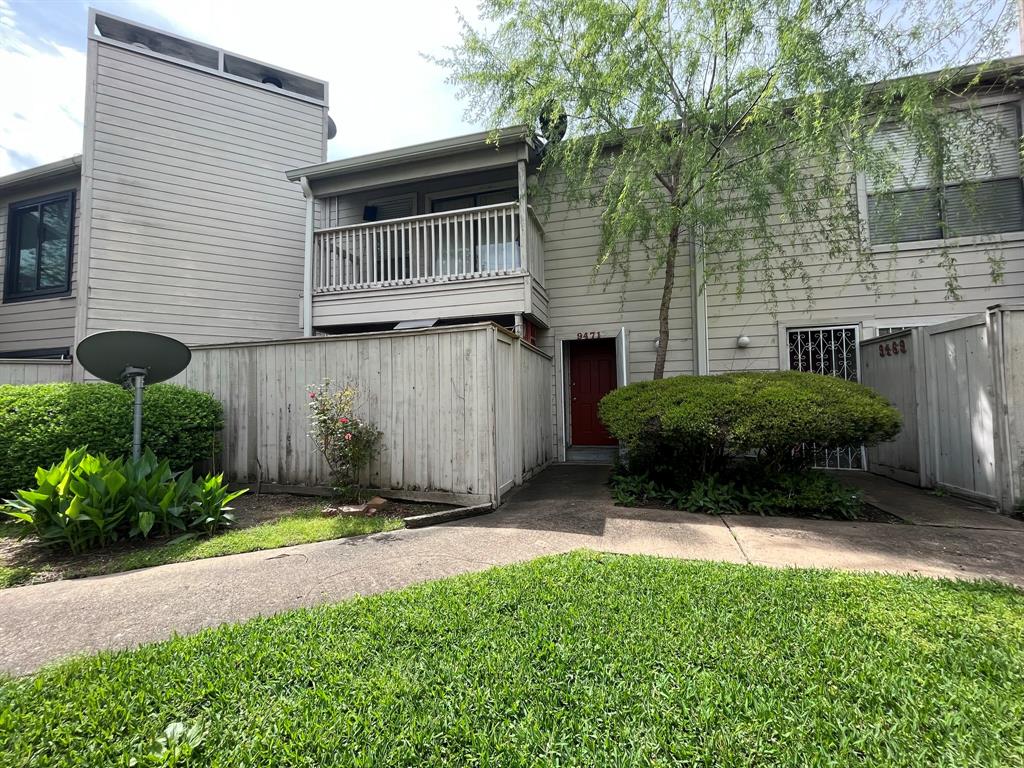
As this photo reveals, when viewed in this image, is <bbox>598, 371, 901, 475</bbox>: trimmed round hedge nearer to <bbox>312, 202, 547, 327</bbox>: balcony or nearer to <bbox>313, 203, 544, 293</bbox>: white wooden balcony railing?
<bbox>312, 202, 547, 327</bbox>: balcony

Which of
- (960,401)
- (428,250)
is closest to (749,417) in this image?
(960,401)

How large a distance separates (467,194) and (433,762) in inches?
375

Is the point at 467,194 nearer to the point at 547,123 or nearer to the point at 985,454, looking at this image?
the point at 547,123

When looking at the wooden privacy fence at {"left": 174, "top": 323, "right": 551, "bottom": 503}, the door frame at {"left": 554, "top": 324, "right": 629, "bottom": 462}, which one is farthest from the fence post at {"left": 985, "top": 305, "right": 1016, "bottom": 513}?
the wooden privacy fence at {"left": 174, "top": 323, "right": 551, "bottom": 503}

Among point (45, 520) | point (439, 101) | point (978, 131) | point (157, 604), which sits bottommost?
point (157, 604)

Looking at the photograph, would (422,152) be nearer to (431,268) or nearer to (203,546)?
(431,268)

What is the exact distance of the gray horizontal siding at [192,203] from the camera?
27.9 ft

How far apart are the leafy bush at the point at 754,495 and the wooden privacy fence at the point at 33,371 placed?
10.2 m

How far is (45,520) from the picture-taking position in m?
3.98

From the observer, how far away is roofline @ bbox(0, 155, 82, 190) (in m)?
8.73

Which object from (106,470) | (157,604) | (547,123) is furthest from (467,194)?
(157,604)

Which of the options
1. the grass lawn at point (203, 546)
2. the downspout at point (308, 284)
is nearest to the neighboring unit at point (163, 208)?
the downspout at point (308, 284)

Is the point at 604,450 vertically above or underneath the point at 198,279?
underneath

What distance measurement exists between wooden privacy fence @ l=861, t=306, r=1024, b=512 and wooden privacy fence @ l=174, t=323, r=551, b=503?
5.49 m
